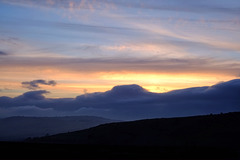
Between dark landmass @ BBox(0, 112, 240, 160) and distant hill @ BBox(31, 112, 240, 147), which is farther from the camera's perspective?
distant hill @ BBox(31, 112, 240, 147)

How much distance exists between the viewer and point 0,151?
115ft

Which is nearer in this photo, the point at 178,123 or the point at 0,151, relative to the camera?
the point at 0,151

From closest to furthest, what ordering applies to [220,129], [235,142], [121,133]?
[235,142], [220,129], [121,133]

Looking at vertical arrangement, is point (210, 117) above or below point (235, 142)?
above

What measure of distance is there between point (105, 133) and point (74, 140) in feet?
22.8

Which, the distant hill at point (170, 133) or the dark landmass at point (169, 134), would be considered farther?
the distant hill at point (170, 133)

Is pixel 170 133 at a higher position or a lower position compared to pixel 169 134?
higher

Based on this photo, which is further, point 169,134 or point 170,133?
point 170,133

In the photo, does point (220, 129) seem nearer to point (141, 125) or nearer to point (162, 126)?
point (162, 126)

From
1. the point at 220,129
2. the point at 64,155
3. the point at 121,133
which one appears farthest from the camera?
the point at 121,133

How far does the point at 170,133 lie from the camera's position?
223 ft

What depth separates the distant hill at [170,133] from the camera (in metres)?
60.8

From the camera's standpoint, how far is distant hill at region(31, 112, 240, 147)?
6083 centimetres

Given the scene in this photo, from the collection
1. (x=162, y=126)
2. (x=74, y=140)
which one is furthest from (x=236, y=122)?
(x=74, y=140)
